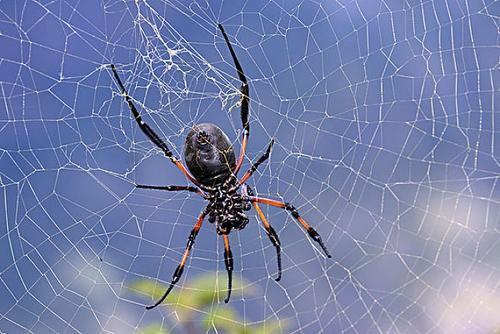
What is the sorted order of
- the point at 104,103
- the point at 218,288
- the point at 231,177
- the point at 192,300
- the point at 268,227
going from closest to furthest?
the point at 104,103 → the point at 231,177 → the point at 268,227 → the point at 218,288 → the point at 192,300

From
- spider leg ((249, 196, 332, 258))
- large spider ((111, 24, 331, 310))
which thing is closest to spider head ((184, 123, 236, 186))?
large spider ((111, 24, 331, 310))

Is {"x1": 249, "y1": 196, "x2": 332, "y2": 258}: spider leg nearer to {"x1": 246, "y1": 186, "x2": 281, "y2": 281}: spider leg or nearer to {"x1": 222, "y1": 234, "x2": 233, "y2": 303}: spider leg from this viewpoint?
{"x1": 246, "y1": 186, "x2": 281, "y2": 281}: spider leg

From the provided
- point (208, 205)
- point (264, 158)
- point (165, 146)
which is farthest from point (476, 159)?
point (165, 146)

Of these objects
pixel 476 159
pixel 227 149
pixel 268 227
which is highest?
pixel 476 159

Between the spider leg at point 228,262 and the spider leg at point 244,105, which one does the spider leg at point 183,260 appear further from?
the spider leg at point 244,105

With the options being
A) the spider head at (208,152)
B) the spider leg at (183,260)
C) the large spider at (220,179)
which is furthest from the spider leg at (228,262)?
the spider head at (208,152)

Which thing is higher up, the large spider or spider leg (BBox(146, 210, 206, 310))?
the large spider

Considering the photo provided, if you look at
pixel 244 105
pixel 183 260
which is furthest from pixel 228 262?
pixel 244 105

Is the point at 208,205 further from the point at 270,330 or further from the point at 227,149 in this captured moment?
the point at 270,330
